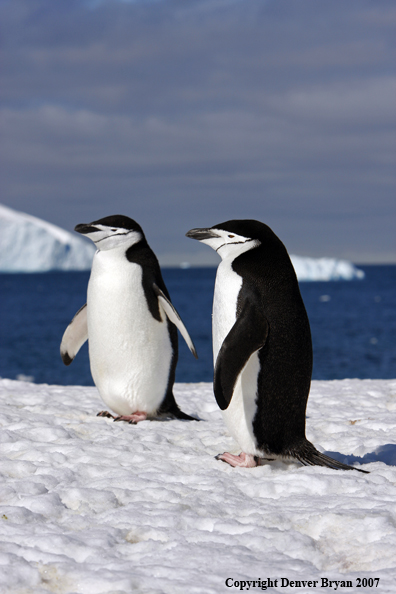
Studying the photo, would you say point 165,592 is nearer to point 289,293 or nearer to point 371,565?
point 371,565

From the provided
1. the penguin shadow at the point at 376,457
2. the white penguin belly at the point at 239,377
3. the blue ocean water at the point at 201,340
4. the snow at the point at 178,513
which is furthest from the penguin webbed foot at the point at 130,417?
the blue ocean water at the point at 201,340

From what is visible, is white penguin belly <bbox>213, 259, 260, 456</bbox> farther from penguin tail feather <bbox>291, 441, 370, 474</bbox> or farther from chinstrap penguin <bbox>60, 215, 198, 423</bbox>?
chinstrap penguin <bbox>60, 215, 198, 423</bbox>

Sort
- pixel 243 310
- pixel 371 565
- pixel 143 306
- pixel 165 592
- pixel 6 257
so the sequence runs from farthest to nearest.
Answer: pixel 6 257
pixel 143 306
pixel 243 310
pixel 371 565
pixel 165 592

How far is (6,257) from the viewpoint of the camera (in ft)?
228

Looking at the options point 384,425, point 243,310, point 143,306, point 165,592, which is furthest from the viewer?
point 143,306

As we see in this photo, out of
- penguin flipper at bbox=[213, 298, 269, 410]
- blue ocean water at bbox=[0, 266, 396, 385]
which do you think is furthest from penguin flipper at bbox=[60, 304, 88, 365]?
blue ocean water at bbox=[0, 266, 396, 385]

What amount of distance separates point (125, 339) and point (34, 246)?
67.7 meters

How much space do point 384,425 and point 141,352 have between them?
6.40 feet

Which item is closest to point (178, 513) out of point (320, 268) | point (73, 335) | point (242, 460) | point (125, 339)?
point (242, 460)

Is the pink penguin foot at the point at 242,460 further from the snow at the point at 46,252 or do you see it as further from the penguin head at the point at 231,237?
the snow at the point at 46,252

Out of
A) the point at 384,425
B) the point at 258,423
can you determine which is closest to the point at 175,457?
the point at 258,423

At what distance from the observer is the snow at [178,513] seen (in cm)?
215

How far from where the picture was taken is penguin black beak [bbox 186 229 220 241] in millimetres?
3596

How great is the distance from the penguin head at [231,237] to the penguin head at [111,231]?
1.33 m
